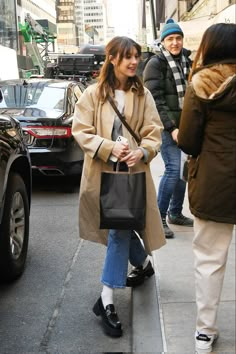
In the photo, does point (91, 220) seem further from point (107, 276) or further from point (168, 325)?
point (168, 325)

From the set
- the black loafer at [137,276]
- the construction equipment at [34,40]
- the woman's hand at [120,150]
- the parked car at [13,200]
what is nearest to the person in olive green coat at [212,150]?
the woman's hand at [120,150]

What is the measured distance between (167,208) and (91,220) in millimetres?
1807

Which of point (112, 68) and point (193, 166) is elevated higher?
point (112, 68)

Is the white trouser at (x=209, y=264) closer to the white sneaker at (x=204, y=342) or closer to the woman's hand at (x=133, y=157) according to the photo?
→ the white sneaker at (x=204, y=342)

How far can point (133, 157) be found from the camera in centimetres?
293

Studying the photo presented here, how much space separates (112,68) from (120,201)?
0.82 metres

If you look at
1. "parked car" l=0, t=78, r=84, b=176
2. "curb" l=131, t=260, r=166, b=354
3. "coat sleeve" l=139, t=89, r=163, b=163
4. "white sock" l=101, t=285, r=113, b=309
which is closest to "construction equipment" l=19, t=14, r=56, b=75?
"parked car" l=0, t=78, r=84, b=176

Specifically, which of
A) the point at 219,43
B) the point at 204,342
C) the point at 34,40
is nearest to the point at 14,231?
the point at 204,342

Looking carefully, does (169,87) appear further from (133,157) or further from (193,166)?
(193,166)

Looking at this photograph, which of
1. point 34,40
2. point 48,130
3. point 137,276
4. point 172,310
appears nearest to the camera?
point 172,310

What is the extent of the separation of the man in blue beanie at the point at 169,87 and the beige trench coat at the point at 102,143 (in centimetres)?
125

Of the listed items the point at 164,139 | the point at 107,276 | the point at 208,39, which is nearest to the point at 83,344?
the point at 107,276

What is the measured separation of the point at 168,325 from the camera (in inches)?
119

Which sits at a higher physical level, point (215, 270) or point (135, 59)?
point (135, 59)
